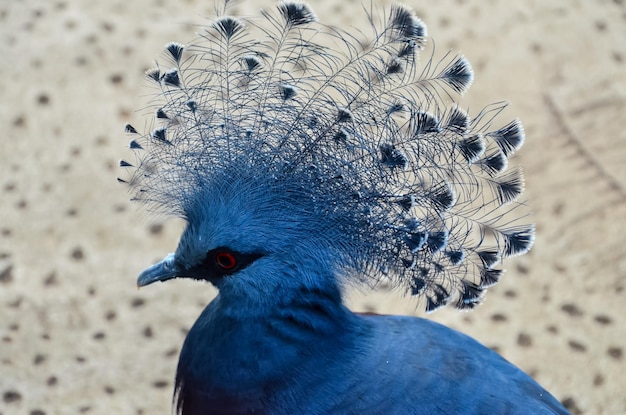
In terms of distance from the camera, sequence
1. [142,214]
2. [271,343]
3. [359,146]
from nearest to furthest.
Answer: [359,146]
[271,343]
[142,214]

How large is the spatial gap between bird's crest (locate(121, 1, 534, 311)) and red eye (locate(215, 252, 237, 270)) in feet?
0.56

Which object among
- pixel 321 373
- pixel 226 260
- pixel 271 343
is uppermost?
pixel 226 260

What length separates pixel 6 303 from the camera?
3.42 metres

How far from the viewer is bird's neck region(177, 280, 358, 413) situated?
2102mm

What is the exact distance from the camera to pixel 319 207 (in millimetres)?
2037

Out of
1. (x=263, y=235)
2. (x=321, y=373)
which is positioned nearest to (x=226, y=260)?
(x=263, y=235)

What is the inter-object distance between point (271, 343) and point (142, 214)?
1842 millimetres

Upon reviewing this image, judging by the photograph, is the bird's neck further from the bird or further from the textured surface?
the textured surface

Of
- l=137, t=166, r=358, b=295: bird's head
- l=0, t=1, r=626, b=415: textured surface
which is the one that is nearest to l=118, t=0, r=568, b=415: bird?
l=137, t=166, r=358, b=295: bird's head

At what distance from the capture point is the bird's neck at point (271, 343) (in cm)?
210

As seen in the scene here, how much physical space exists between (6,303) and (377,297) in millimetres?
1779

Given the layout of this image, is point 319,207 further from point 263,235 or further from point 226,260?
point 226,260

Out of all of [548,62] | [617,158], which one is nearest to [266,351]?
[617,158]

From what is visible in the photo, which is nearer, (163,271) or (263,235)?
(263,235)
